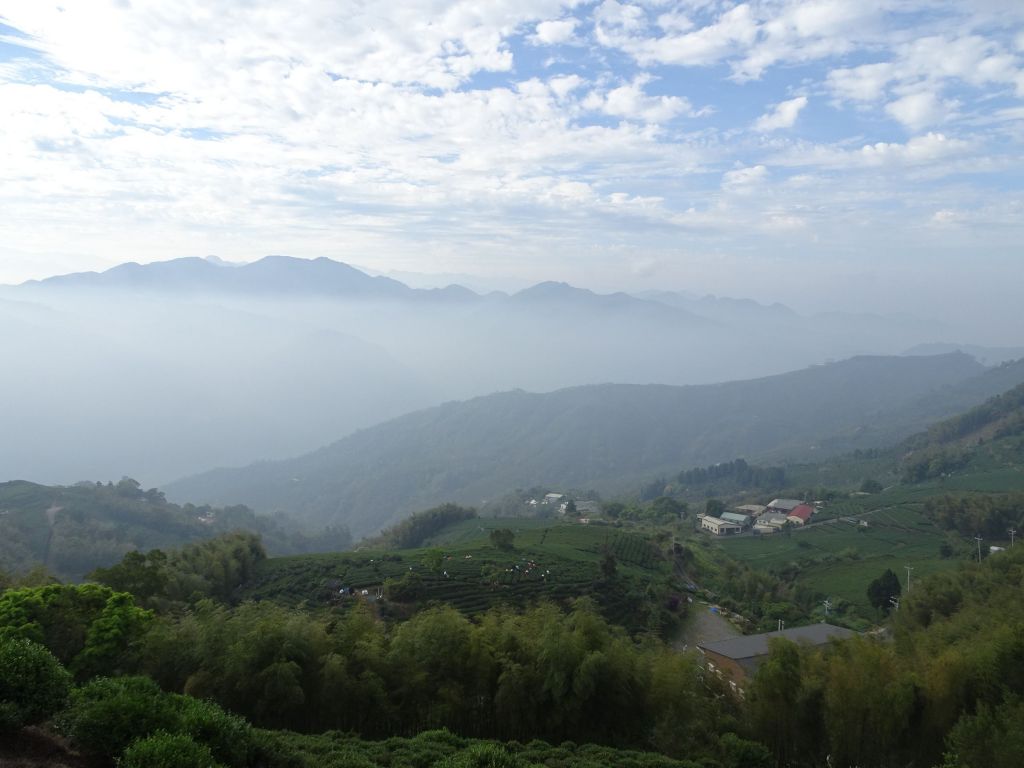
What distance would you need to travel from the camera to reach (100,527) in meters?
61.3

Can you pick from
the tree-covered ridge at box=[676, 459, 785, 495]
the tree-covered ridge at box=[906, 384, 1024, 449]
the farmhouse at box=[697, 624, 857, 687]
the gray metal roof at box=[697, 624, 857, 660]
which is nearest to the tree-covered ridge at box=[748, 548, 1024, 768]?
the farmhouse at box=[697, 624, 857, 687]

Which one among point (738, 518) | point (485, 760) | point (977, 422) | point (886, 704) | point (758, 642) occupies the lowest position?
point (738, 518)

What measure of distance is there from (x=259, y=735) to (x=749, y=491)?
287 ft

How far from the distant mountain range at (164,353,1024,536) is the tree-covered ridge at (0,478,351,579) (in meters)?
36.3

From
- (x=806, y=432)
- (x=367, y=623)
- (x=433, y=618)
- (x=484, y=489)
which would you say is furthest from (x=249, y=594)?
(x=806, y=432)

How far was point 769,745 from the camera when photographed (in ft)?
48.1

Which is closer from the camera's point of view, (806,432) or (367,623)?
(367,623)

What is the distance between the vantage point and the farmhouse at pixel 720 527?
6260 centimetres

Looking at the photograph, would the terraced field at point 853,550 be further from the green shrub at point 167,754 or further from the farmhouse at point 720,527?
the green shrub at point 167,754

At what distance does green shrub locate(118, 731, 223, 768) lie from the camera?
7.05 meters

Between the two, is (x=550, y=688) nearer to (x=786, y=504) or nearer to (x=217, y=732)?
(x=217, y=732)

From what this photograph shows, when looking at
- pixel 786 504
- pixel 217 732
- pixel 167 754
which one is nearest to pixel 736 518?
pixel 786 504

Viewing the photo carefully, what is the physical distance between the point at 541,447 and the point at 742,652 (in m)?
143

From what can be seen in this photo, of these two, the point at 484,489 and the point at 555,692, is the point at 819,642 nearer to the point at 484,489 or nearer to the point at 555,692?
the point at 555,692
